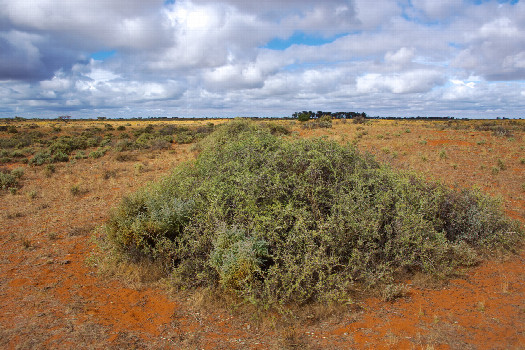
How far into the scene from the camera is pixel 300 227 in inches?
190

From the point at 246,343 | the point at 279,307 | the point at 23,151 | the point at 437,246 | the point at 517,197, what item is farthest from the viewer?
the point at 23,151

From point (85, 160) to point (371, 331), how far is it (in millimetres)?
18210

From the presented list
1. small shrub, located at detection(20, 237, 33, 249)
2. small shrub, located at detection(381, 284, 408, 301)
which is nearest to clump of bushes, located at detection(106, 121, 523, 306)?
small shrub, located at detection(381, 284, 408, 301)

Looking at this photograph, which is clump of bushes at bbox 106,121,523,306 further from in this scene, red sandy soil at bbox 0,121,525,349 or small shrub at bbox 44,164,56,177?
small shrub at bbox 44,164,56,177

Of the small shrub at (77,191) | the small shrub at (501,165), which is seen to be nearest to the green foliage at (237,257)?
the small shrub at (77,191)

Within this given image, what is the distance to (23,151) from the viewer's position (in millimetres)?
19828

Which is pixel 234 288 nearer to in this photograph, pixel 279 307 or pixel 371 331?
pixel 279 307

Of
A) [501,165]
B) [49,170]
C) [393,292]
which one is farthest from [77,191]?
[501,165]

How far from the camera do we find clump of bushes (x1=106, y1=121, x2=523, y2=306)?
457cm

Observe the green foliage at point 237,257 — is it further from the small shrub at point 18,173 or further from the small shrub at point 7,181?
the small shrub at point 18,173

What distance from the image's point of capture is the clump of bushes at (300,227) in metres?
4.57

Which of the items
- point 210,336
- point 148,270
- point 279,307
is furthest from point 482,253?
point 148,270

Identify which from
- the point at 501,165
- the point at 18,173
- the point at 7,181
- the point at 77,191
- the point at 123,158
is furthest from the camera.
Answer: the point at 123,158

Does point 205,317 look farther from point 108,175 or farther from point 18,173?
point 18,173
